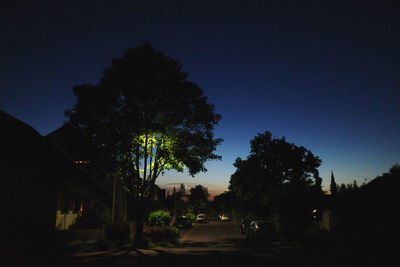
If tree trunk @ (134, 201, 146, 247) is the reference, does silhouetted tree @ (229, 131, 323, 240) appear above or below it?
above

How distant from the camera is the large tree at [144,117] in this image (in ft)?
55.5

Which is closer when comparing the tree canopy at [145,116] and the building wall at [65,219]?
the tree canopy at [145,116]

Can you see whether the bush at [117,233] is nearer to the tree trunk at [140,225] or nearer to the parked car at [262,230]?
the tree trunk at [140,225]

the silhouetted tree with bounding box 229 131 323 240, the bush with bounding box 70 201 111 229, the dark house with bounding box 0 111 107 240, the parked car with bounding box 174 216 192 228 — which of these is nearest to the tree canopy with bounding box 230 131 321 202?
the silhouetted tree with bounding box 229 131 323 240

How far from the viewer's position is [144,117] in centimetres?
1808

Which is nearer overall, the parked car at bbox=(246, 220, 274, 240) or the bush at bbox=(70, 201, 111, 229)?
the parked car at bbox=(246, 220, 274, 240)

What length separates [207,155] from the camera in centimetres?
1956

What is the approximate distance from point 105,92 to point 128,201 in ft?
84.6

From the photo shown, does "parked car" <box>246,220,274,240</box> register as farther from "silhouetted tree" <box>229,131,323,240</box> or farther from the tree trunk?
"silhouetted tree" <box>229,131,323,240</box>

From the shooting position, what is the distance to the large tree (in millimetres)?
16906

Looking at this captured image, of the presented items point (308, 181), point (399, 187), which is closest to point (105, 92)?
point (399, 187)

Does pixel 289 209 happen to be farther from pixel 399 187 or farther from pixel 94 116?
pixel 94 116

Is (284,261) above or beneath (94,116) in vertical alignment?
beneath

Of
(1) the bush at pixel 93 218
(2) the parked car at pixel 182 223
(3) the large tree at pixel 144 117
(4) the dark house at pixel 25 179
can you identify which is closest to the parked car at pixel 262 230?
(3) the large tree at pixel 144 117
